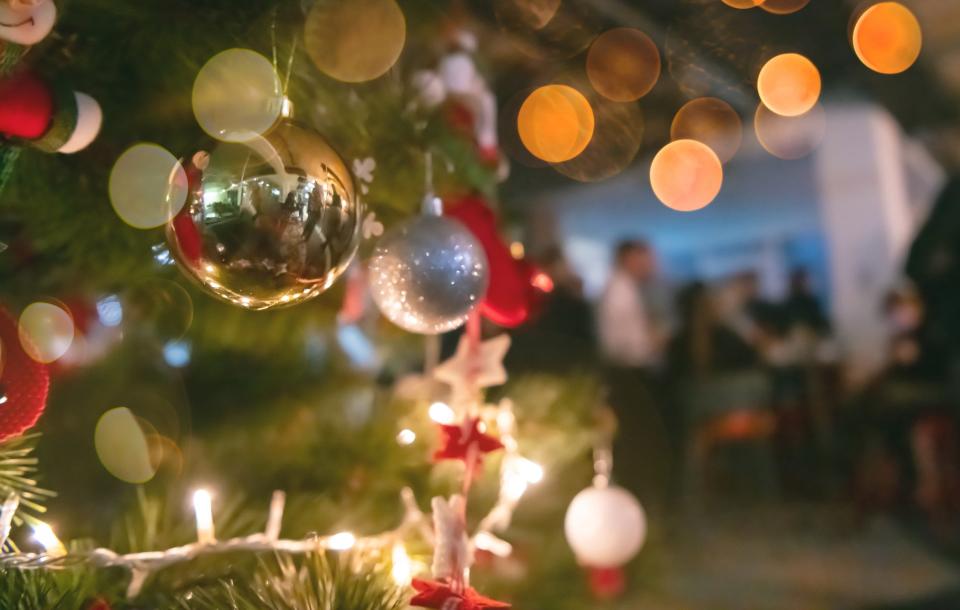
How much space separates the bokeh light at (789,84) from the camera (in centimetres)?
216

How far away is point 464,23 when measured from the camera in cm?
68

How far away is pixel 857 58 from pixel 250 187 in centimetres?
242

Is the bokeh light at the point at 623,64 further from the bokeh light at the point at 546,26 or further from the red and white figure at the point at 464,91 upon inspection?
the red and white figure at the point at 464,91

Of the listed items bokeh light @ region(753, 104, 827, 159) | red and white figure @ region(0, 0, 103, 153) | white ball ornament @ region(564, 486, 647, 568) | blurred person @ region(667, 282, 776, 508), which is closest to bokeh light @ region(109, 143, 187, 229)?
red and white figure @ region(0, 0, 103, 153)

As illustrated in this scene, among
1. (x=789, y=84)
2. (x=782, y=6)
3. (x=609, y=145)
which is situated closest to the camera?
(x=782, y=6)

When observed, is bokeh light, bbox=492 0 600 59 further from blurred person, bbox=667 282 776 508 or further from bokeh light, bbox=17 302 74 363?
bokeh light, bbox=17 302 74 363

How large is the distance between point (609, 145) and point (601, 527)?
2489mm

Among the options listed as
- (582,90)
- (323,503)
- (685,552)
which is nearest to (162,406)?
(323,503)

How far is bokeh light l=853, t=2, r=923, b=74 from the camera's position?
195 cm

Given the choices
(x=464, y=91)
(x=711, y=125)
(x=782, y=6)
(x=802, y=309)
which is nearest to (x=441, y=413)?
(x=464, y=91)

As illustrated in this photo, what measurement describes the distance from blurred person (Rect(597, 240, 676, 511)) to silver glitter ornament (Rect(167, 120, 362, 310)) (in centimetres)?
159

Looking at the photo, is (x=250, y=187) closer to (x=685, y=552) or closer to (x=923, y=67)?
(x=685, y=552)

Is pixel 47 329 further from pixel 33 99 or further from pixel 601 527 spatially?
pixel 601 527

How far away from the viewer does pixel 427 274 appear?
42 cm
